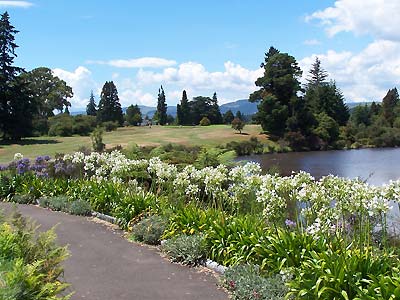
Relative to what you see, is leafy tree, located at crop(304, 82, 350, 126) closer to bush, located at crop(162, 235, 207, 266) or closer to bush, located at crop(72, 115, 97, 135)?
bush, located at crop(72, 115, 97, 135)

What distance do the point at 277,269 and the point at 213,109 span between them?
92741 mm

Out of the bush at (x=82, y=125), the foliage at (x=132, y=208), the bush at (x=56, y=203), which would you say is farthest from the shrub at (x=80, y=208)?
the bush at (x=82, y=125)

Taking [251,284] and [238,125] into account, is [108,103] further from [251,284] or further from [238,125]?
[251,284]

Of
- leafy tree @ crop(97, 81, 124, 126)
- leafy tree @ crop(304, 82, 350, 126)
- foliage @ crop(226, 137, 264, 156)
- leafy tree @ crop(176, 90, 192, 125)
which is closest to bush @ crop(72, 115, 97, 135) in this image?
leafy tree @ crop(97, 81, 124, 126)

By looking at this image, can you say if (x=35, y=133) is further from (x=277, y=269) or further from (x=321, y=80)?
(x=321, y=80)

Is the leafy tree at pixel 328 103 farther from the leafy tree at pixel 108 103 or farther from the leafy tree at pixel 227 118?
the leafy tree at pixel 108 103

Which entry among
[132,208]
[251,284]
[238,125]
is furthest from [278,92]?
[251,284]

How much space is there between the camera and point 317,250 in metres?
5.80

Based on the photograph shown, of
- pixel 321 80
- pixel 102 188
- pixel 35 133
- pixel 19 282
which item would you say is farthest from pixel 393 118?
pixel 19 282

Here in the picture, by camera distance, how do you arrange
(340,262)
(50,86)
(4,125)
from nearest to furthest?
(340,262), (4,125), (50,86)

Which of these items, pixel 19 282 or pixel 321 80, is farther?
pixel 321 80

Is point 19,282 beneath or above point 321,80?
beneath

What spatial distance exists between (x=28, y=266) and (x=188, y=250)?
156 inches

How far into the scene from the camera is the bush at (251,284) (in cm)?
545
